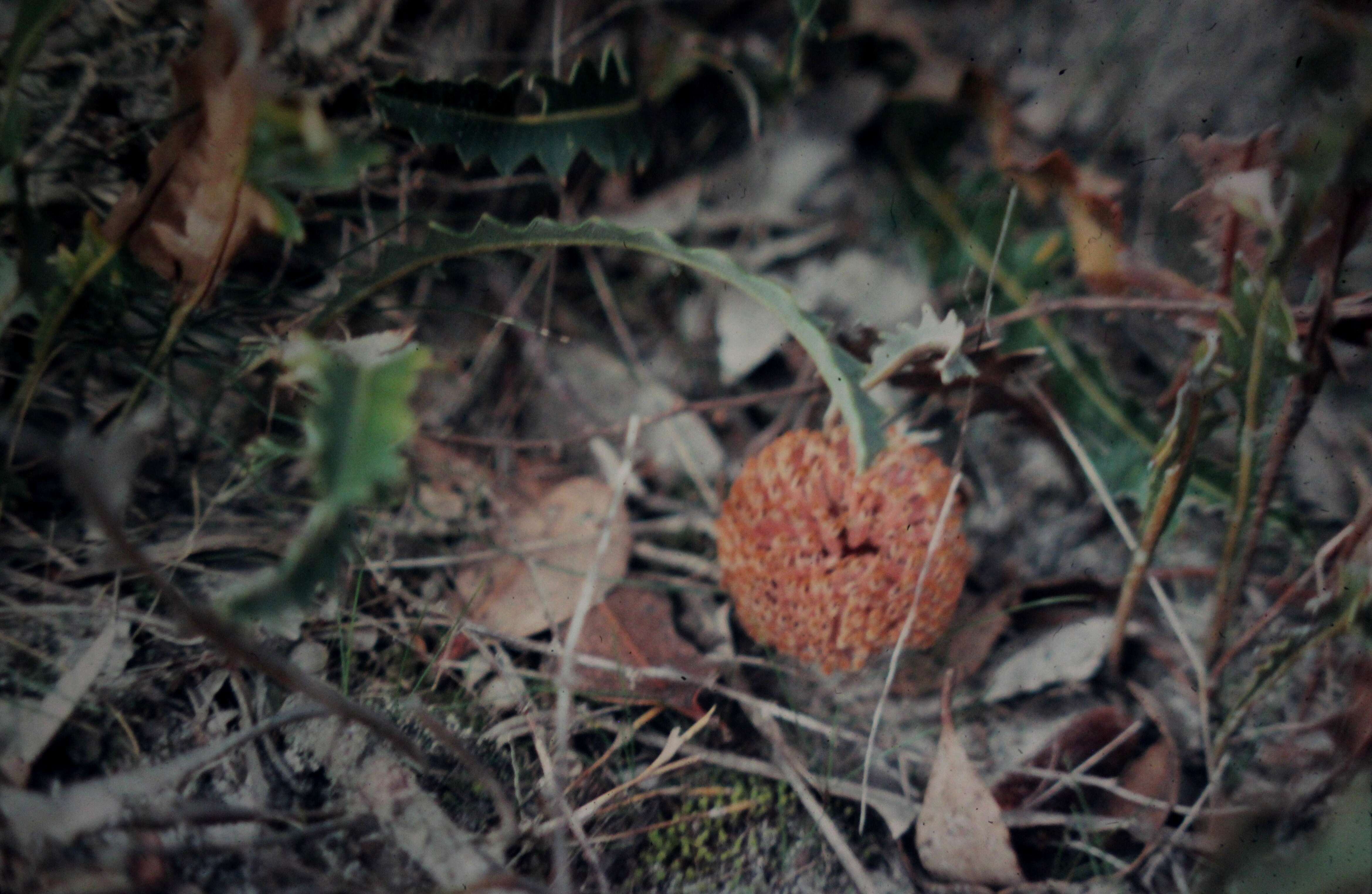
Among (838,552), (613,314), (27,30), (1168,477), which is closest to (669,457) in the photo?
(613,314)

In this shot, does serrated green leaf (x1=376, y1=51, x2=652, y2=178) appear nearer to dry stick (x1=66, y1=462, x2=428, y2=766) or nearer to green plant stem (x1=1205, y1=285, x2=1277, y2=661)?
dry stick (x1=66, y1=462, x2=428, y2=766)

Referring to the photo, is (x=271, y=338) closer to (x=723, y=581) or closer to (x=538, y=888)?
(x=723, y=581)

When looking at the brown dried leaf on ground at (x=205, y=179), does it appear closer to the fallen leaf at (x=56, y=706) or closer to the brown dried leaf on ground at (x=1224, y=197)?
the fallen leaf at (x=56, y=706)

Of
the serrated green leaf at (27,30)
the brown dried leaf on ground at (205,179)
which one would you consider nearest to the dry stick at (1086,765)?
the brown dried leaf on ground at (205,179)

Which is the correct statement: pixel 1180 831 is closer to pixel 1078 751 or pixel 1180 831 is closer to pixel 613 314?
pixel 1078 751

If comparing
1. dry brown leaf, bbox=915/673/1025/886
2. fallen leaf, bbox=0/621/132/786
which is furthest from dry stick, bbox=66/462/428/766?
dry brown leaf, bbox=915/673/1025/886
